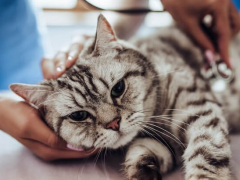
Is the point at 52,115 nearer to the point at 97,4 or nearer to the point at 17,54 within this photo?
the point at 17,54

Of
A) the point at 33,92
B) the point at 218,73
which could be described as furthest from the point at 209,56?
the point at 33,92

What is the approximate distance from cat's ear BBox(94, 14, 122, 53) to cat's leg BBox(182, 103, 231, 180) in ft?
1.28

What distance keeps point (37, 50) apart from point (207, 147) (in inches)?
49.2

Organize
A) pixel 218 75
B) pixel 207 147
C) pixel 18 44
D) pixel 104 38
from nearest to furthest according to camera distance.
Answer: pixel 207 147, pixel 104 38, pixel 218 75, pixel 18 44

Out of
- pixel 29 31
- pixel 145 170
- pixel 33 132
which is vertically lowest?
pixel 145 170

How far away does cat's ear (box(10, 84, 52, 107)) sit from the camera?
0.88m

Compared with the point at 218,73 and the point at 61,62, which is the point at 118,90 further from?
the point at 218,73

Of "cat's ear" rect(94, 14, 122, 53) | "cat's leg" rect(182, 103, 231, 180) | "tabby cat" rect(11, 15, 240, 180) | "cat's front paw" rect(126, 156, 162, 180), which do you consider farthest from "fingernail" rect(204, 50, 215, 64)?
"cat's front paw" rect(126, 156, 162, 180)

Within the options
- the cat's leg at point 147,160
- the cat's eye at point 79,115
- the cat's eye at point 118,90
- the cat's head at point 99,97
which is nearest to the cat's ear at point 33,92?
the cat's head at point 99,97

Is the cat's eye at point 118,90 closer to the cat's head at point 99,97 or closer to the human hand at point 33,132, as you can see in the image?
the cat's head at point 99,97

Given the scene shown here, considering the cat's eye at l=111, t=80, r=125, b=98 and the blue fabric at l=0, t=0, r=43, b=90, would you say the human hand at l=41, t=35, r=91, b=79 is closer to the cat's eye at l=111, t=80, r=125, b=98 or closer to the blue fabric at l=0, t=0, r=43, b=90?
the cat's eye at l=111, t=80, r=125, b=98

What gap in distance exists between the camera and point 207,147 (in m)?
0.81

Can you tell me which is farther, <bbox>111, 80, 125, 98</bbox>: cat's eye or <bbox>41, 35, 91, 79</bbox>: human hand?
<bbox>41, 35, 91, 79</bbox>: human hand

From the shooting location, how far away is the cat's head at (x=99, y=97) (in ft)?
2.76
